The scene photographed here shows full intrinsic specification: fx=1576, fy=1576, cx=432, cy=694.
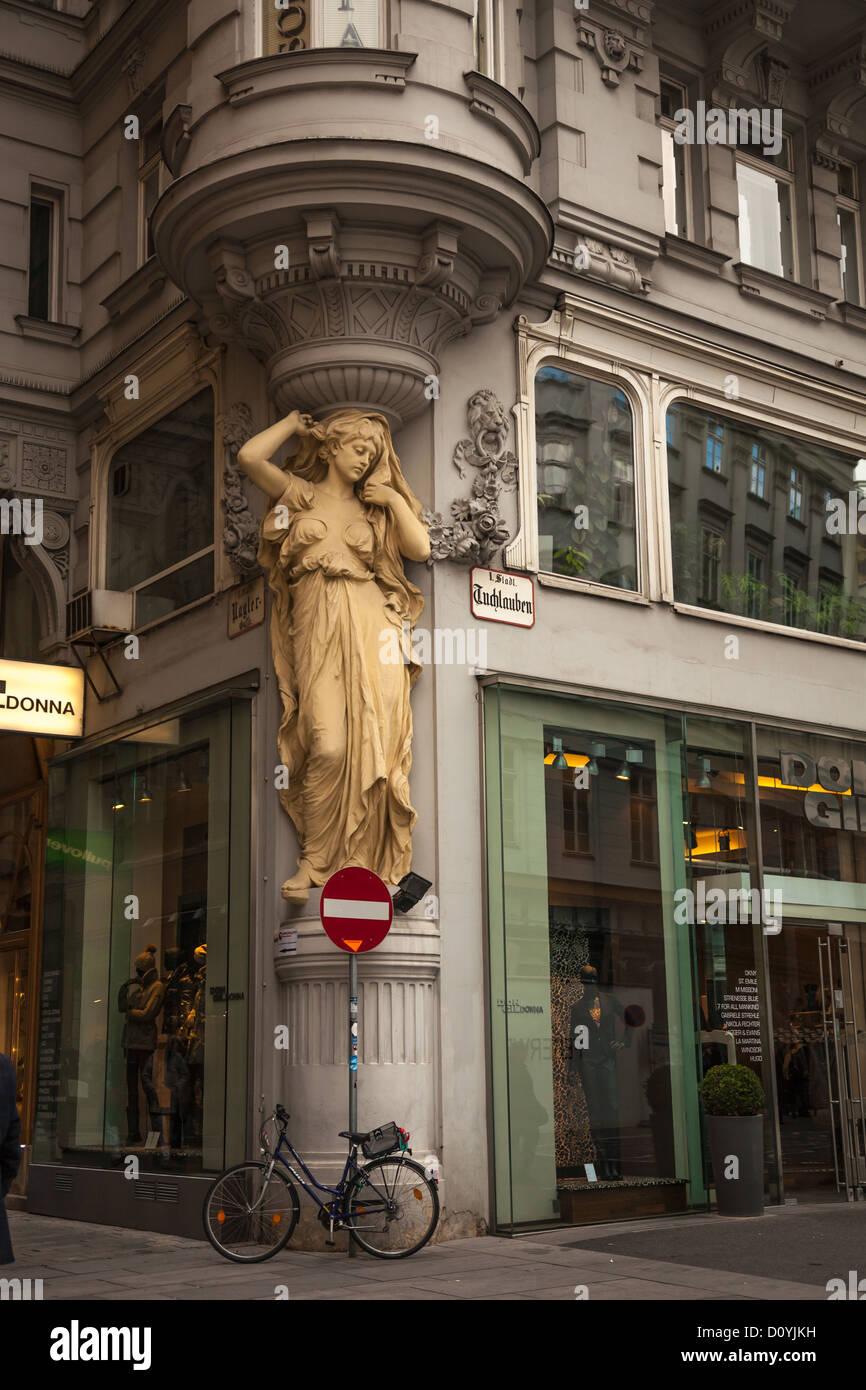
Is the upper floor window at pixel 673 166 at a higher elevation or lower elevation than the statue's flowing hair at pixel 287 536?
higher

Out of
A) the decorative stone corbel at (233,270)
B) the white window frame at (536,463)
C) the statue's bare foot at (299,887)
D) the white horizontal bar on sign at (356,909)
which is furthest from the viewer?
the white window frame at (536,463)

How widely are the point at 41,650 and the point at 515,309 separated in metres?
6.91

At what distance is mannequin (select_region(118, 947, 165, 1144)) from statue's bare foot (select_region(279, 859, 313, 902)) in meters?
2.76

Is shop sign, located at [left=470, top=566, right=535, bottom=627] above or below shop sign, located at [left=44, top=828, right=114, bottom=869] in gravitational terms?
above

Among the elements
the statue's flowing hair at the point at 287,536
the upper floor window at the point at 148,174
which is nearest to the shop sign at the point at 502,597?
the statue's flowing hair at the point at 287,536

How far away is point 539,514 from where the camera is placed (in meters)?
14.4

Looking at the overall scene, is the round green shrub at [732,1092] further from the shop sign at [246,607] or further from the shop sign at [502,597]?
the shop sign at [246,607]

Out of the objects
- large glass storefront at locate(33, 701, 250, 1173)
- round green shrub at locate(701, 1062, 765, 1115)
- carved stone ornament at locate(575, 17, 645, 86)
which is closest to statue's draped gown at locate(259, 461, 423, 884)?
large glass storefront at locate(33, 701, 250, 1173)

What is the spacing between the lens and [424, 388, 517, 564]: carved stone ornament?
528 inches

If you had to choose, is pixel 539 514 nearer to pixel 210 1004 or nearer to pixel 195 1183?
pixel 210 1004

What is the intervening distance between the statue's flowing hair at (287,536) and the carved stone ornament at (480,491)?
32 cm

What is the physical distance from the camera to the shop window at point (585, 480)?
1458cm

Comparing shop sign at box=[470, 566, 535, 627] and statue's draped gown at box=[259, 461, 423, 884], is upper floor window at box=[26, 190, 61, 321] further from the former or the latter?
shop sign at box=[470, 566, 535, 627]

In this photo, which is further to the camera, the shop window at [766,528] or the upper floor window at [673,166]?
the upper floor window at [673,166]
